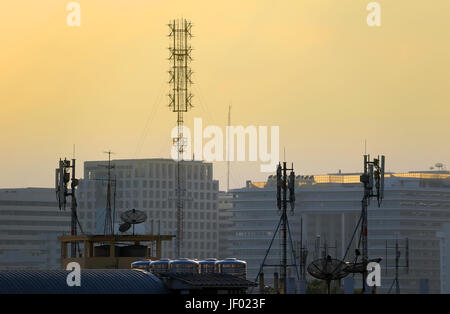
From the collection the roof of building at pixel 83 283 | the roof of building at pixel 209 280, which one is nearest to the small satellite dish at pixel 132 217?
the roof of building at pixel 209 280

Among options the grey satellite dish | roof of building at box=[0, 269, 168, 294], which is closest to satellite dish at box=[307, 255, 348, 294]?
roof of building at box=[0, 269, 168, 294]

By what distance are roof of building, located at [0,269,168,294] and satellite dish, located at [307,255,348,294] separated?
1471cm

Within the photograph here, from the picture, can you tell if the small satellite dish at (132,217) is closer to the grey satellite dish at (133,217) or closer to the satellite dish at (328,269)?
the grey satellite dish at (133,217)

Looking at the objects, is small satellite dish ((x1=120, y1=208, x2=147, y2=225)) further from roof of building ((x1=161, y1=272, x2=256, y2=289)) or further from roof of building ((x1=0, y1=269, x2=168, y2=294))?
roof of building ((x1=0, y1=269, x2=168, y2=294))

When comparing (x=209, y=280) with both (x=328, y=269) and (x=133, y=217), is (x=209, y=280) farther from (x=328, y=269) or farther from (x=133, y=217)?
(x=133, y=217)

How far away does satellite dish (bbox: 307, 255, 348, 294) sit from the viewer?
358 ft

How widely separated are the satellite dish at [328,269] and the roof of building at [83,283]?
48.3 feet

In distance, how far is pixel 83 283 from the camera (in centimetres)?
9838

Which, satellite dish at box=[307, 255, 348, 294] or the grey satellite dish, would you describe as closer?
satellite dish at box=[307, 255, 348, 294]

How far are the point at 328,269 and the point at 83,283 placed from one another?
22727 millimetres
